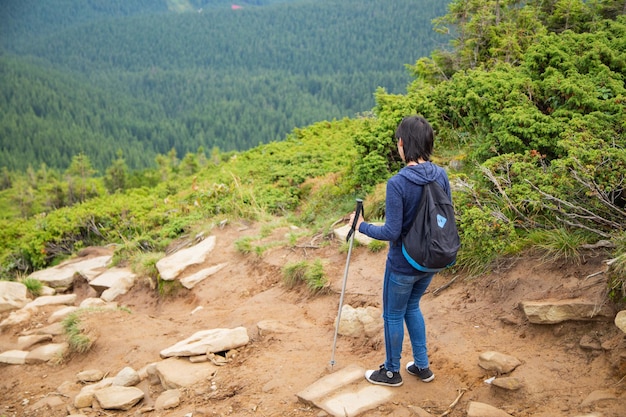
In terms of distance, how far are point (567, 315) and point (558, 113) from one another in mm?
2781

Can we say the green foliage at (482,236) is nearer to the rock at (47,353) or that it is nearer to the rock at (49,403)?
the rock at (49,403)

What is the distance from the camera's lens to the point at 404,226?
12.2ft

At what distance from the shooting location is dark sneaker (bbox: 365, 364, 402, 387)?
4090 millimetres

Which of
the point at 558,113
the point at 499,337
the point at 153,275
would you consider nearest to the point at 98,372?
the point at 153,275

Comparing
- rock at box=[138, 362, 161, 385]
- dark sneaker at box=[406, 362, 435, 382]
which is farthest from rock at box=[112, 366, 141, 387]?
dark sneaker at box=[406, 362, 435, 382]

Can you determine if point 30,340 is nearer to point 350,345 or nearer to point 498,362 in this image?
point 350,345

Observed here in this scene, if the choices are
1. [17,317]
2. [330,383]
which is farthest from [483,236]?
[17,317]

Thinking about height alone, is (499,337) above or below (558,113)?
below

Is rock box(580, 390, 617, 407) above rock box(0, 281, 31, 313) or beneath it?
above

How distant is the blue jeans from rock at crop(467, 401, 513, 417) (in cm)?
57

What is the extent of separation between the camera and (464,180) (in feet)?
19.8

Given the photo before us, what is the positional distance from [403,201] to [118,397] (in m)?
3.33

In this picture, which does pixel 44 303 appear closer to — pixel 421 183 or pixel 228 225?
pixel 228 225

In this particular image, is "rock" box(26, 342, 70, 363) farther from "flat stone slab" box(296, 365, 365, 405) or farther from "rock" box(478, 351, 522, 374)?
"rock" box(478, 351, 522, 374)
